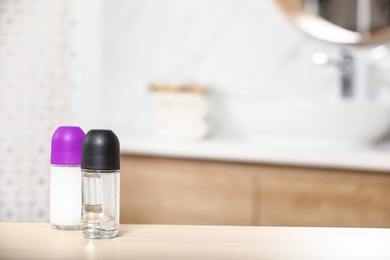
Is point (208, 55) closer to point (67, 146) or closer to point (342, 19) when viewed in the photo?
Answer: point (342, 19)

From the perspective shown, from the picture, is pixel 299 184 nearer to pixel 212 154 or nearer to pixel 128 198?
pixel 212 154

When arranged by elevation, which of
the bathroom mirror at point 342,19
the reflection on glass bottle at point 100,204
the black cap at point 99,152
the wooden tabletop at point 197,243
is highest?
the bathroom mirror at point 342,19

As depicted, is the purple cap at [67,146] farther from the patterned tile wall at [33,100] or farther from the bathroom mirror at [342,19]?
the bathroom mirror at [342,19]

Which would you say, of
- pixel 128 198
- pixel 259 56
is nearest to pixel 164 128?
pixel 128 198

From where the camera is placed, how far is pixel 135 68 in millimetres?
2934

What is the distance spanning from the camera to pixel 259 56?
8.82 feet

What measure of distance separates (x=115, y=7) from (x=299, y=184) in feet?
4.95

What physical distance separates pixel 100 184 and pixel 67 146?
10 centimetres

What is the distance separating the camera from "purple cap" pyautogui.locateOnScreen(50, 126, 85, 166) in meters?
0.93

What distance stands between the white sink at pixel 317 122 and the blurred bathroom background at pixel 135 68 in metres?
0.05

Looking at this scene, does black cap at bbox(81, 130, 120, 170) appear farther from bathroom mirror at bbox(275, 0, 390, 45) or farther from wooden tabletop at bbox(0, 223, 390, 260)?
bathroom mirror at bbox(275, 0, 390, 45)

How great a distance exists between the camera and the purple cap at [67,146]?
3.04 feet

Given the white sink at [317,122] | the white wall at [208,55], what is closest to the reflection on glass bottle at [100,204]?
the white sink at [317,122]

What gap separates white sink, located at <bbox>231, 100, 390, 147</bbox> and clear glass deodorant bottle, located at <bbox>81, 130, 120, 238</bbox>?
1403mm
